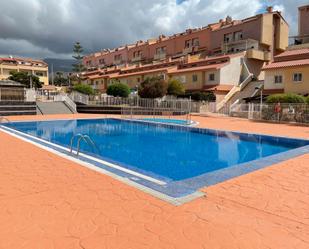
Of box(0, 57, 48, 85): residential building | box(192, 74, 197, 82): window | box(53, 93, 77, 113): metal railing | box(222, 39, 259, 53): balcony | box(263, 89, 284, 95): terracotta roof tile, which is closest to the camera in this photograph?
box(263, 89, 284, 95): terracotta roof tile

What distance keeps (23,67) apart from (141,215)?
3129 inches

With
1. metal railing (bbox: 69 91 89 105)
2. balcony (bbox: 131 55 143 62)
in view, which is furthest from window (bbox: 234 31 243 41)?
metal railing (bbox: 69 91 89 105)

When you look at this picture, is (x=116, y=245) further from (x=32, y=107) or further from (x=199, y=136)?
(x=32, y=107)

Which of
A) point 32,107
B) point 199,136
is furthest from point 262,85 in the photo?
point 32,107

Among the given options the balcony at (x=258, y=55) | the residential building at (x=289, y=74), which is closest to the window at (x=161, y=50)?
the balcony at (x=258, y=55)

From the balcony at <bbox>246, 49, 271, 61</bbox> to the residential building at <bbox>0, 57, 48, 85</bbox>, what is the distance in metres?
57.9

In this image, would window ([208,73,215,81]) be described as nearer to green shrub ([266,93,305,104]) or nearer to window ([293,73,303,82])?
window ([293,73,303,82])

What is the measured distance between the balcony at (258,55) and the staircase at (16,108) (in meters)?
27.1

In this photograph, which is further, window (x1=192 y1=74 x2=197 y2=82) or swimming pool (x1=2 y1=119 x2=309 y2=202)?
window (x1=192 y1=74 x2=197 y2=82)

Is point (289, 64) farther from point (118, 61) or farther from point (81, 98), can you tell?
point (118, 61)

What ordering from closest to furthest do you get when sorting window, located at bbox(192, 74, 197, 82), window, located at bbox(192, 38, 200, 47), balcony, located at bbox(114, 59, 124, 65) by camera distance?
window, located at bbox(192, 74, 197, 82), window, located at bbox(192, 38, 200, 47), balcony, located at bbox(114, 59, 124, 65)

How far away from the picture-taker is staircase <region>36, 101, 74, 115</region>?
27.6 meters

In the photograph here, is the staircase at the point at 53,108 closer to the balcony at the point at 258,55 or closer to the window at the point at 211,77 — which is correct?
the window at the point at 211,77

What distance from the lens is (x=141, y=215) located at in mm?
4012
